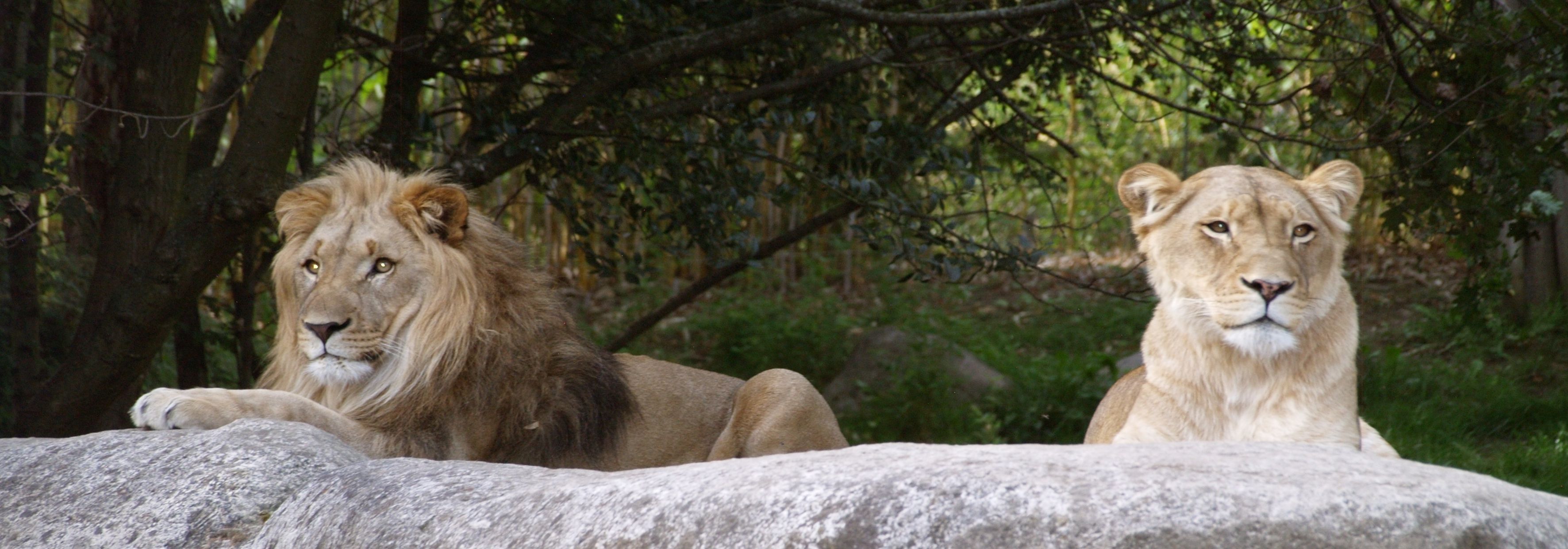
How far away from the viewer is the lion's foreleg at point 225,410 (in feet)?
10.3

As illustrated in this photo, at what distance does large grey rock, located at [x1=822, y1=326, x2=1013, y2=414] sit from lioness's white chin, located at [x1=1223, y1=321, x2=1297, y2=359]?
463 cm

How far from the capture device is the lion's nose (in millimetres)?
3383

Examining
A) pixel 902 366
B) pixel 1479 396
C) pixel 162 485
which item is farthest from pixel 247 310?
pixel 1479 396

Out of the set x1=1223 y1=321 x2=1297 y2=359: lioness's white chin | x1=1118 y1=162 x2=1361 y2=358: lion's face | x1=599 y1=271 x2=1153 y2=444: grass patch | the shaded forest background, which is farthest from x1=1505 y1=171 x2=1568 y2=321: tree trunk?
x1=1223 y1=321 x2=1297 y2=359: lioness's white chin

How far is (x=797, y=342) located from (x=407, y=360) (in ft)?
16.0

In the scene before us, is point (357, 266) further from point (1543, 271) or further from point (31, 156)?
point (1543, 271)

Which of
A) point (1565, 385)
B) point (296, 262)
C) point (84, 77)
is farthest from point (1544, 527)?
point (84, 77)

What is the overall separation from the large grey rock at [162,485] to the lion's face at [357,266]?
0.32 m

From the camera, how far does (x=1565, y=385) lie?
628 cm

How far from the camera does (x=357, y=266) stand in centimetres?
351

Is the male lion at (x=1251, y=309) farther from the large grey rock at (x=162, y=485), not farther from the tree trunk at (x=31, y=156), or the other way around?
the tree trunk at (x=31, y=156)

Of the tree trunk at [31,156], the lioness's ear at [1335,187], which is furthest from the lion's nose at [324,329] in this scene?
the lioness's ear at [1335,187]

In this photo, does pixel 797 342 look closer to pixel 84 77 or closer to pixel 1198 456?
pixel 84 77

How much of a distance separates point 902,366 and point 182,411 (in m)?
4.89
